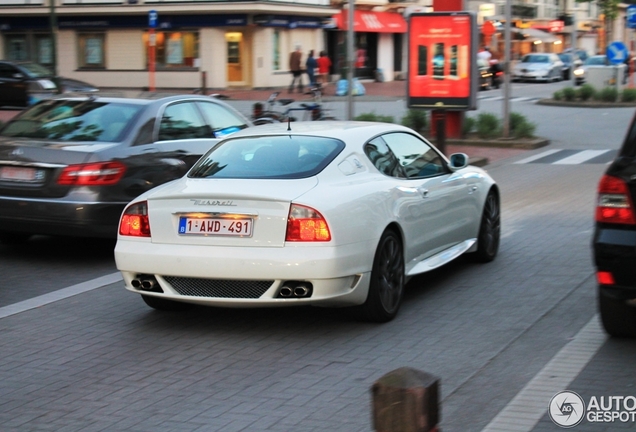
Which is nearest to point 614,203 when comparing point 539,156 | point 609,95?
point 539,156

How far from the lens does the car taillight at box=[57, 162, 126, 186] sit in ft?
30.4

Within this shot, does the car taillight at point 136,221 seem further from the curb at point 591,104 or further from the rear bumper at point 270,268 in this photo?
the curb at point 591,104

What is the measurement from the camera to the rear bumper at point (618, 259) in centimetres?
604

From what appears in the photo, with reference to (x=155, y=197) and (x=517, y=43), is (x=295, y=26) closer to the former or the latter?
(x=517, y=43)

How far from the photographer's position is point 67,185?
A: 9.25 meters

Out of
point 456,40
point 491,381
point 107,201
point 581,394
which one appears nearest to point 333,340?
point 491,381

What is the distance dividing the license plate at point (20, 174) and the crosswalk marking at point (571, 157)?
11.3 m

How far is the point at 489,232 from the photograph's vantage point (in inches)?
374

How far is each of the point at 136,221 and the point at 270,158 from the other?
1077 millimetres

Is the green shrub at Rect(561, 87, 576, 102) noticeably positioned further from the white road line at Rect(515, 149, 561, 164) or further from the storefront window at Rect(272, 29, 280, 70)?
the storefront window at Rect(272, 29, 280, 70)

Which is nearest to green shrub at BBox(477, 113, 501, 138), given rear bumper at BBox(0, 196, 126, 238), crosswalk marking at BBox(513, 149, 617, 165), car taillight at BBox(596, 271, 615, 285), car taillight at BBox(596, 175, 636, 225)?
crosswalk marking at BBox(513, 149, 617, 165)

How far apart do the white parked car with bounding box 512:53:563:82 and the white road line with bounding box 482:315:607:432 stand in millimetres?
49718

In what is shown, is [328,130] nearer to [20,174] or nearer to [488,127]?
[20,174]

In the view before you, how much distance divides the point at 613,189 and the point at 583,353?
1.04 m
